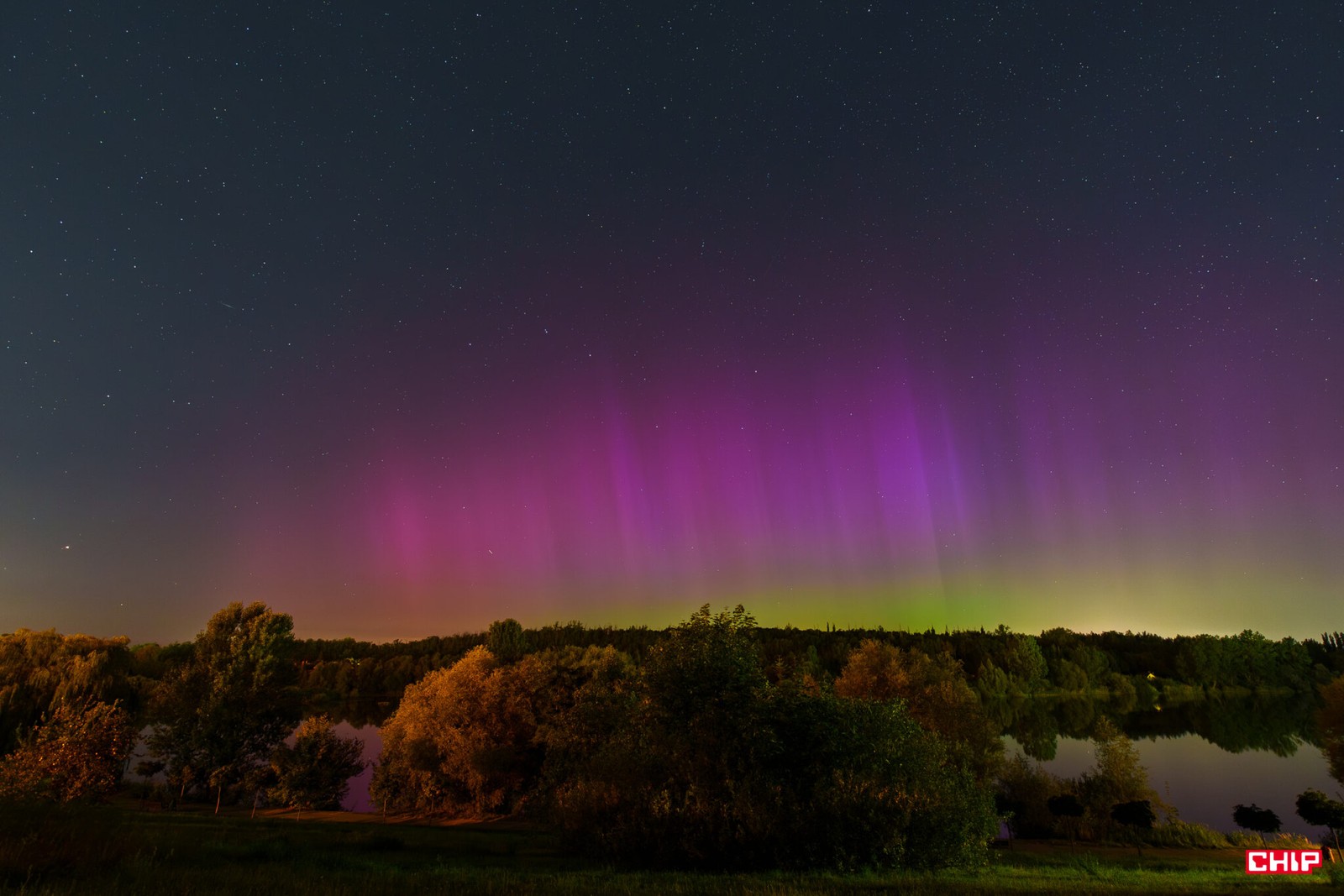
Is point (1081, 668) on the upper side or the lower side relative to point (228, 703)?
lower

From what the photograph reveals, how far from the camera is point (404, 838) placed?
1291 inches

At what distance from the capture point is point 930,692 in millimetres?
52969

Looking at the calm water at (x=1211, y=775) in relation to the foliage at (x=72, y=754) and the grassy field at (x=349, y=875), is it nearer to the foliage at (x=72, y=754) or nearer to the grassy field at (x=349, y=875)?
the foliage at (x=72, y=754)

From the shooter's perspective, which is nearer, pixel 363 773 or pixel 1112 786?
pixel 1112 786

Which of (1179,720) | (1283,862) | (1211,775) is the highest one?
(1283,862)

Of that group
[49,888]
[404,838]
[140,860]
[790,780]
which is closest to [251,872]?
[140,860]

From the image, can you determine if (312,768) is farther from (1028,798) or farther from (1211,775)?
(1211,775)

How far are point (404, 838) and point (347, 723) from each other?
110m

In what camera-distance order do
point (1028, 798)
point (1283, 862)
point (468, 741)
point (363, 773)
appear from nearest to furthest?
point (1283, 862) → point (1028, 798) → point (468, 741) → point (363, 773)

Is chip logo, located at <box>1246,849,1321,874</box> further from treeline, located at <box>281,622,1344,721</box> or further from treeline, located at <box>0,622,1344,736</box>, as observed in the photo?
treeline, located at <box>281,622,1344,721</box>

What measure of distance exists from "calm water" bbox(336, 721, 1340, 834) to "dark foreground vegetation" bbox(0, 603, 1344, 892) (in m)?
6.17

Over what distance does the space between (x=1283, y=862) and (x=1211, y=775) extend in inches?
2523

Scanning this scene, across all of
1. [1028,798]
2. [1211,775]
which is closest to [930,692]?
[1028,798]

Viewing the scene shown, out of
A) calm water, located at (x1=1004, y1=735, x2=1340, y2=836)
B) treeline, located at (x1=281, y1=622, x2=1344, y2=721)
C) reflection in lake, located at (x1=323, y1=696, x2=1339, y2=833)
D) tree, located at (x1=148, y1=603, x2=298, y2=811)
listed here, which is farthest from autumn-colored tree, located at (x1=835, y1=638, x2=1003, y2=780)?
treeline, located at (x1=281, y1=622, x2=1344, y2=721)
